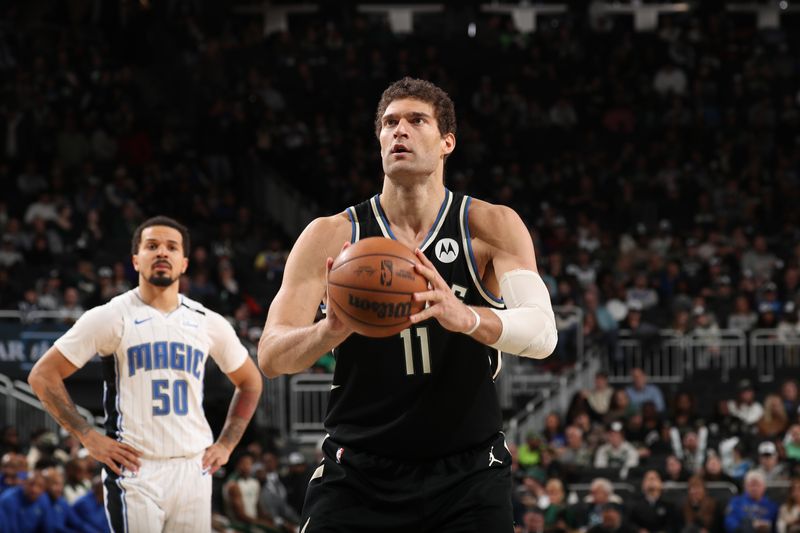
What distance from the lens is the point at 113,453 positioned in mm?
6738

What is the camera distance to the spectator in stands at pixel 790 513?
1338cm

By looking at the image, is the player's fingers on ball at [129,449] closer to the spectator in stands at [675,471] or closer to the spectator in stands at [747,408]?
the spectator in stands at [675,471]

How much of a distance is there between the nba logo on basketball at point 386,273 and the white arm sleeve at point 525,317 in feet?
1.51

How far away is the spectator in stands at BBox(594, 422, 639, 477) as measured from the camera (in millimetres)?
15008

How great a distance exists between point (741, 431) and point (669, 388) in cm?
172

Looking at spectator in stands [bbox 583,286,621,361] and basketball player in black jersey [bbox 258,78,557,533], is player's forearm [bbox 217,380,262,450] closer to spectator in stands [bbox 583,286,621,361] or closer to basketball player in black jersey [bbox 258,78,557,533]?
basketball player in black jersey [bbox 258,78,557,533]

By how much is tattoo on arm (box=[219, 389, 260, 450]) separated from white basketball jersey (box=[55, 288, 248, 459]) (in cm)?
11

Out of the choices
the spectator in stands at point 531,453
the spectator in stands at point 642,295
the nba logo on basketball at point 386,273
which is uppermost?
the nba logo on basketball at point 386,273

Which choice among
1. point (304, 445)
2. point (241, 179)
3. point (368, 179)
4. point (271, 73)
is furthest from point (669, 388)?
point (271, 73)

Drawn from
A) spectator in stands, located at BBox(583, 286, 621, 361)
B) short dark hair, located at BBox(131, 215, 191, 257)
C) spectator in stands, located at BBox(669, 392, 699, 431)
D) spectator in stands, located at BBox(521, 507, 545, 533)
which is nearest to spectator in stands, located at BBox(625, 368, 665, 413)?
spectator in stands, located at BBox(669, 392, 699, 431)

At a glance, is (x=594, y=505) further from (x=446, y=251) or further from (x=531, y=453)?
(x=446, y=251)

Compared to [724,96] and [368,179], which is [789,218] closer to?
[724,96]

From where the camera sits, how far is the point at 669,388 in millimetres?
17156

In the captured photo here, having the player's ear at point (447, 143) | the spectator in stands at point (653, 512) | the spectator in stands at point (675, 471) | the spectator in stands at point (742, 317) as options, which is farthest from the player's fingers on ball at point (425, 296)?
the spectator in stands at point (742, 317)
